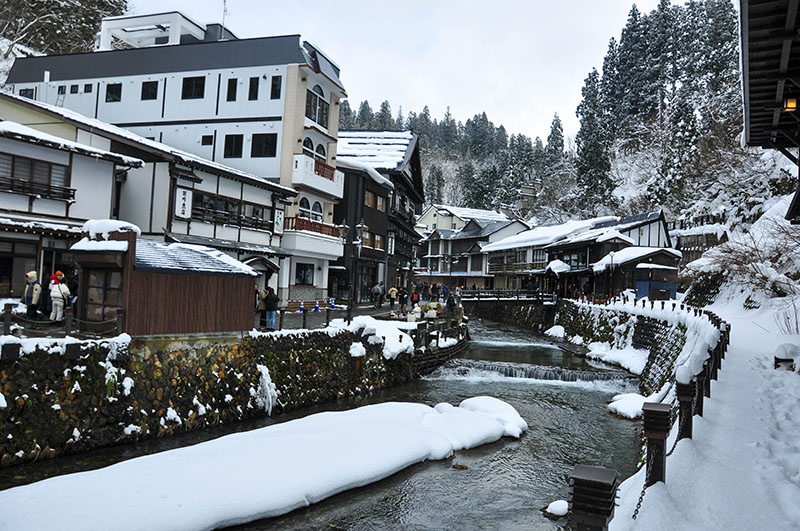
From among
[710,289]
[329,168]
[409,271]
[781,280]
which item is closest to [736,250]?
[781,280]

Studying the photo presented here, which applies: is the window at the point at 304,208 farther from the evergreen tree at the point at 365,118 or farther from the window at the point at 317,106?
the evergreen tree at the point at 365,118

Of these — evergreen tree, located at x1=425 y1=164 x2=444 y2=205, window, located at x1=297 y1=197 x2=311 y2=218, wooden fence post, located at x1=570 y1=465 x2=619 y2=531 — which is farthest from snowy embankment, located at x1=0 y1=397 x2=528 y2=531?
evergreen tree, located at x1=425 y1=164 x2=444 y2=205

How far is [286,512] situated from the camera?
10047 mm

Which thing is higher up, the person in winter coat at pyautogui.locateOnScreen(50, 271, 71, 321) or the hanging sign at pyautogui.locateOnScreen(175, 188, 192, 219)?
the hanging sign at pyautogui.locateOnScreen(175, 188, 192, 219)

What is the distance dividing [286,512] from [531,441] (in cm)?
774

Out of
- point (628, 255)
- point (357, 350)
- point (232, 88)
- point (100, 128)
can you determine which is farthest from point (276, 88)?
point (628, 255)

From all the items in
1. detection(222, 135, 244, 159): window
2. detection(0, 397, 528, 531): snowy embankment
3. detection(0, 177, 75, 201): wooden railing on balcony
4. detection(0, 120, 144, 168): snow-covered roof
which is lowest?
detection(0, 397, 528, 531): snowy embankment

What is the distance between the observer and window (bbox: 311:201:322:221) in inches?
1389

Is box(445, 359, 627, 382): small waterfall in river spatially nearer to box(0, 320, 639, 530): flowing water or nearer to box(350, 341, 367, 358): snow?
box(0, 320, 639, 530): flowing water

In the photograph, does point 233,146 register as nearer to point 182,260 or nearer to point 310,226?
point 310,226

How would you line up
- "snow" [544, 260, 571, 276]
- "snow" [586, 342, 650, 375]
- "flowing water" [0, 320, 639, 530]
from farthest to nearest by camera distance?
Result: "snow" [544, 260, 571, 276] < "snow" [586, 342, 650, 375] < "flowing water" [0, 320, 639, 530]

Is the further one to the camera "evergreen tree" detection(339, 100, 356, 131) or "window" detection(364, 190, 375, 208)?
"evergreen tree" detection(339, 100, 356, 131)

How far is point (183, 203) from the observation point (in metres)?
24.3

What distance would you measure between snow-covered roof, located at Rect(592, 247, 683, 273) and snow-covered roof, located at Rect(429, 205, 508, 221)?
42653 millimetres
